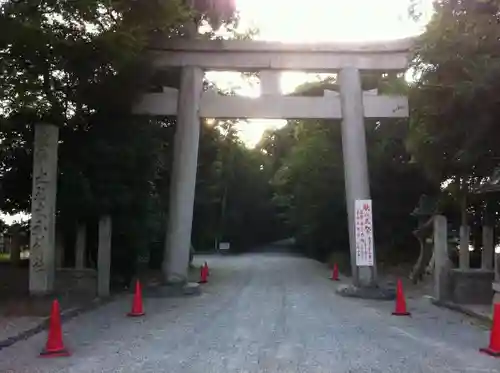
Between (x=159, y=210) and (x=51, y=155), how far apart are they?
9206 millimetres

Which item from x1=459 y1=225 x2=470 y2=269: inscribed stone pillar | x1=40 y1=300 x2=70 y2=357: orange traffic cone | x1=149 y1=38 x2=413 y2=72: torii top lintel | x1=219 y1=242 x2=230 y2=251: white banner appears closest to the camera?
x1=40 y1=300 x2=70 y2=357: orange traffic cone

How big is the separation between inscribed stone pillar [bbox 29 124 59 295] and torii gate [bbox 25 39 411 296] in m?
4.73

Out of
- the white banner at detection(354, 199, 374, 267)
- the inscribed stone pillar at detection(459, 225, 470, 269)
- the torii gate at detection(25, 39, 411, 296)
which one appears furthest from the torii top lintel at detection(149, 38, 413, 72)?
the inscribed stone pillar at detection(459, 225, 470, 269)

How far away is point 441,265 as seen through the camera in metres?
18.6

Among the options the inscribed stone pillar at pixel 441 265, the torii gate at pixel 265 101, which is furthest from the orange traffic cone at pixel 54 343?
the torii gate at pixel 265 101

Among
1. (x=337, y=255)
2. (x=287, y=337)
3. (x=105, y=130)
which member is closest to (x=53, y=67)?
(x=105, y=130)

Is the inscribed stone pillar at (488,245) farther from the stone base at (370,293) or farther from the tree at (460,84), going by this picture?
the tree at (460,84)

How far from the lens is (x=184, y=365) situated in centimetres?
944

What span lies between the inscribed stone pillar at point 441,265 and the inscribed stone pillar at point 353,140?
318cm

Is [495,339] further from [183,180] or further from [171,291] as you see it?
[183,180]

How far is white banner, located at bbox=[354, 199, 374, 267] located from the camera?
20781 mm

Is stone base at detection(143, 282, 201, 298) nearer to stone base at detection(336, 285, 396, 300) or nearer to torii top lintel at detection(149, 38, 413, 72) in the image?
stone base at detection(336, 285, 396, 300)

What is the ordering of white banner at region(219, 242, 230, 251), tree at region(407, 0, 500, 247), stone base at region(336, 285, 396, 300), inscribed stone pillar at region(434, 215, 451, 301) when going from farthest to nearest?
white banner at region(219, 242, 230, 251) → stone base at region(336, 285, 396, 300) → inscribed stone pillar at region(434, 215, 451, 301) → tree at region(407, 0, 500, 247)

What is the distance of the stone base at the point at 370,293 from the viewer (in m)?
20.8
